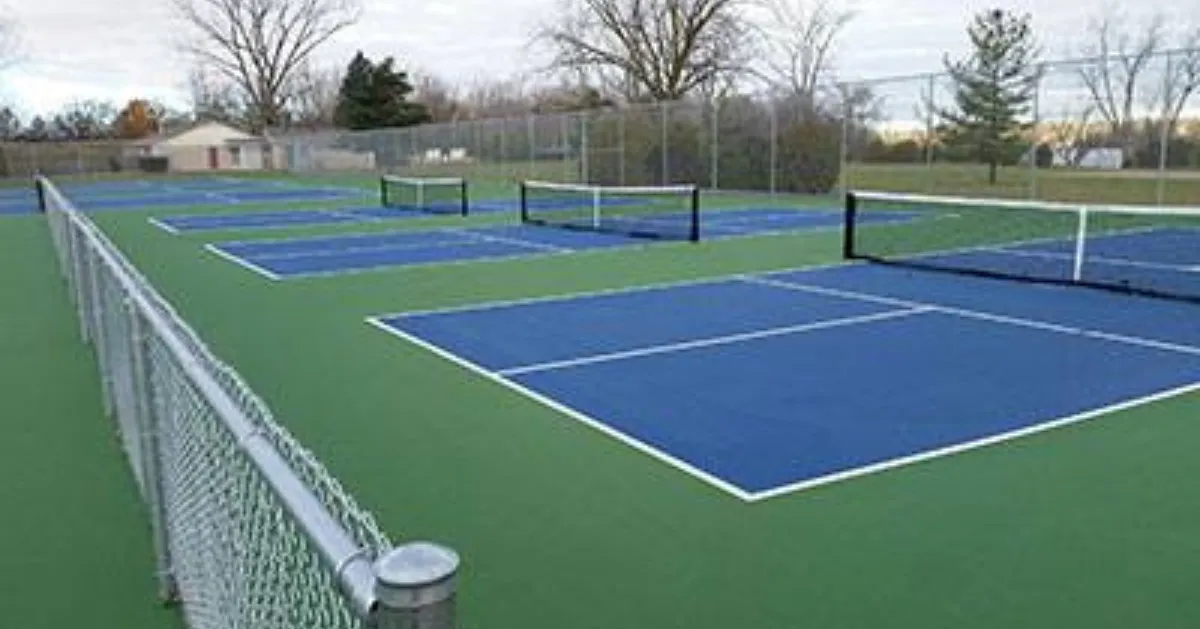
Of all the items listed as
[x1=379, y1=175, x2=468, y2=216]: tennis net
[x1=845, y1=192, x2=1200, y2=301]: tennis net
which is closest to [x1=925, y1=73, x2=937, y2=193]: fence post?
[x1=845, y1=192, x2=1200, y2=301]: tennis net

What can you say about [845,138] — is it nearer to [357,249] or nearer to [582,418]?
[357,249]

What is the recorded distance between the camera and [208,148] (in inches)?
2628

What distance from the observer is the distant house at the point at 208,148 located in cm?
6419

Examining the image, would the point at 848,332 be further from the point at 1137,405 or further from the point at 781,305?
the point at 1137,405

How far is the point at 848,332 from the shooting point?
9.23 m

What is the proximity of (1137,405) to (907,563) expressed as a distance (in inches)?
124

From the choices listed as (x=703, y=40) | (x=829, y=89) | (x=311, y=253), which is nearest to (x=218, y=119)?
(x=703, y=40)

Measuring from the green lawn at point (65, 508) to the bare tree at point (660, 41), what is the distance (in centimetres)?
3760

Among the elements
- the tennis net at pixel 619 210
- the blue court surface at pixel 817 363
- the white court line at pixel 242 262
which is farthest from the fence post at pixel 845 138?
the white court line at pixel 242 262

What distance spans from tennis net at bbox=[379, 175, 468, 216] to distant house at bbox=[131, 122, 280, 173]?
34.5 metres

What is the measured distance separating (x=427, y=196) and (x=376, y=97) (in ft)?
132

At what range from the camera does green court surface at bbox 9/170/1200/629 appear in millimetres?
3986

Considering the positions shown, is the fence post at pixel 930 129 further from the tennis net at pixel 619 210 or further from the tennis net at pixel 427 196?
the tennis net at pixel 427 196

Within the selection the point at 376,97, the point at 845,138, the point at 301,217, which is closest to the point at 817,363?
the point at 301,217
